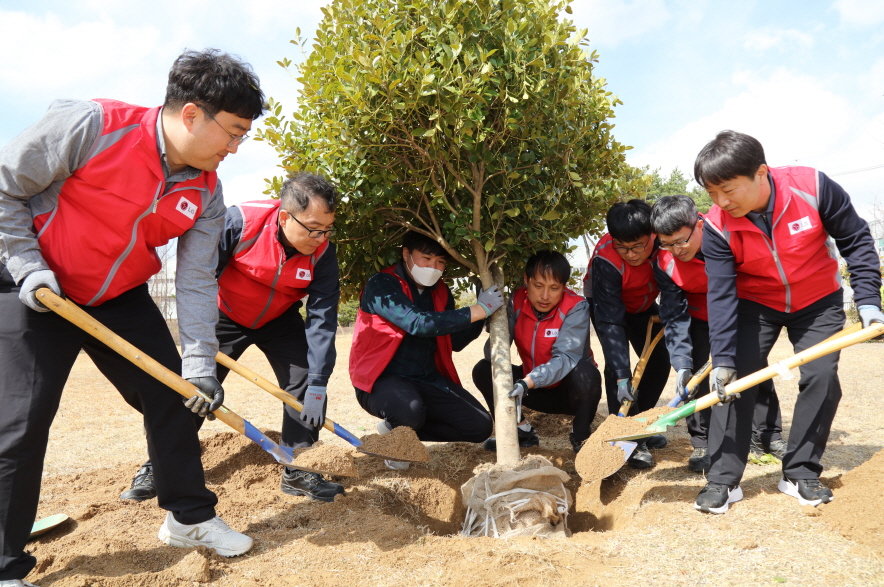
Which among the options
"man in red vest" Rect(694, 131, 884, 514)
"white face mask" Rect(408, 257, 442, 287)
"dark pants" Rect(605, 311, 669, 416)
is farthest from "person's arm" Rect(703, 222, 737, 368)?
"white face mask" Rect(408, 257, 442, 287)

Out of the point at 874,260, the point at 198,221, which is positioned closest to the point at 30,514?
the point at 198,221

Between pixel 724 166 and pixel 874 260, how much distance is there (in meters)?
0.95

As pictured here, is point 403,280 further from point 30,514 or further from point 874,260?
point 874,260

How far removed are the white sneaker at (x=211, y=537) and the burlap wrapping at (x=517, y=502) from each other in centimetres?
125

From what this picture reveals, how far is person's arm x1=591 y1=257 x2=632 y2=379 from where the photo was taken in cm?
431

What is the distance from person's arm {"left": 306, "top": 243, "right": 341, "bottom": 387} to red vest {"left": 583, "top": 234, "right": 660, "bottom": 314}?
6.42 ft

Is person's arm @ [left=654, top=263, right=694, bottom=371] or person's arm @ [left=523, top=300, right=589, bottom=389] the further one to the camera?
person's arm @ [left=654, top=263, right=694, bottom=371]

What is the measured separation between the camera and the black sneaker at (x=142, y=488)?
12.4 ft

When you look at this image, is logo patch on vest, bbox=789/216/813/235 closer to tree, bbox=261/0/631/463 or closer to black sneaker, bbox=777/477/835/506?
tree, bbox=261/0/631/463

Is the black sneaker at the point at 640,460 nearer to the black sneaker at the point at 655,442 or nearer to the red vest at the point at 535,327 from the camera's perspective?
the black sneaker at the point at 655,442

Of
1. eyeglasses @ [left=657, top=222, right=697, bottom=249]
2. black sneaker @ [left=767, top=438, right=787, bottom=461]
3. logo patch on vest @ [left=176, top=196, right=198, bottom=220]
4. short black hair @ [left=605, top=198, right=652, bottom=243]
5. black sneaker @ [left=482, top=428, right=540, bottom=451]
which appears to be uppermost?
logo patch on vest @ [left=176, top=196, right=198, bottom=220]

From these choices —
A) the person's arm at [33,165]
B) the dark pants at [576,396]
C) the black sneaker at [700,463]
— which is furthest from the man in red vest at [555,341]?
the person's arm at [33,165]

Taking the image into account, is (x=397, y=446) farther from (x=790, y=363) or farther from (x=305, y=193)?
(x=790, y=363)

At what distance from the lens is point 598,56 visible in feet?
12.7
